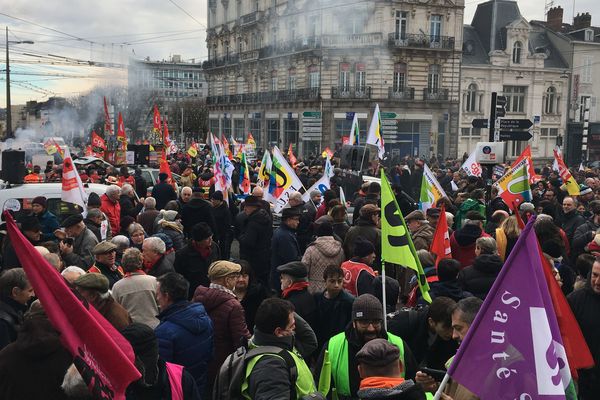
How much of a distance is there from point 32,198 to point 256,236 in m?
4.33

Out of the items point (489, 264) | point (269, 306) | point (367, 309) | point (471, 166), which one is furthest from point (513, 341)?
point (471, 166)

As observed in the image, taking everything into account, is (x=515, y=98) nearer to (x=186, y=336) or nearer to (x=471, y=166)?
(x=471, y=166)

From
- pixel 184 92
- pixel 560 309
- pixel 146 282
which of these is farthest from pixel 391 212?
pixel 184 92

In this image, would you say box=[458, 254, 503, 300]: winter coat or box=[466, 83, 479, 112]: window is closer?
box=[458, 254, 503, 300]: winter coat

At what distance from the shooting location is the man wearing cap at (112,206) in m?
10.1

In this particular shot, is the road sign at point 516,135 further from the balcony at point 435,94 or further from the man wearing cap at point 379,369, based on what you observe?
the balcony at point 435,94

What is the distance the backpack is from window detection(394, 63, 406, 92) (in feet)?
139

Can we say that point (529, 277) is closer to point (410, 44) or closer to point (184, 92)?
point (410, 44)

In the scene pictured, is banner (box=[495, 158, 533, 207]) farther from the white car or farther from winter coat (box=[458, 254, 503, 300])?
the white car

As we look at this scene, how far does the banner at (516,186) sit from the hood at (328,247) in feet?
18.4

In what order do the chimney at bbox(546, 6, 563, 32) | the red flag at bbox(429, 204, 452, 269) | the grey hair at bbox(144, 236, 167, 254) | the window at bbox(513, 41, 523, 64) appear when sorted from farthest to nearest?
the chimney at bbox(546, 6, 563, 32), the window at bbox(513, 41, 523, 64), the red flag at bbox(429, 204, 452, 269), the grey hair at bbox(144, 236, 167, 254)

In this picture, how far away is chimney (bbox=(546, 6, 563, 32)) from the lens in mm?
52719

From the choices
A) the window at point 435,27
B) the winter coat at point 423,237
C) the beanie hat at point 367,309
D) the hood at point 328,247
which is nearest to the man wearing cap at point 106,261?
the hood at point 328,247

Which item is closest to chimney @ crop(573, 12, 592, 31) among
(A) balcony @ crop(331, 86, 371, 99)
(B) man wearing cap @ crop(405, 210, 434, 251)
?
(A) balcony @ crop(331, 86, 371, 99)
